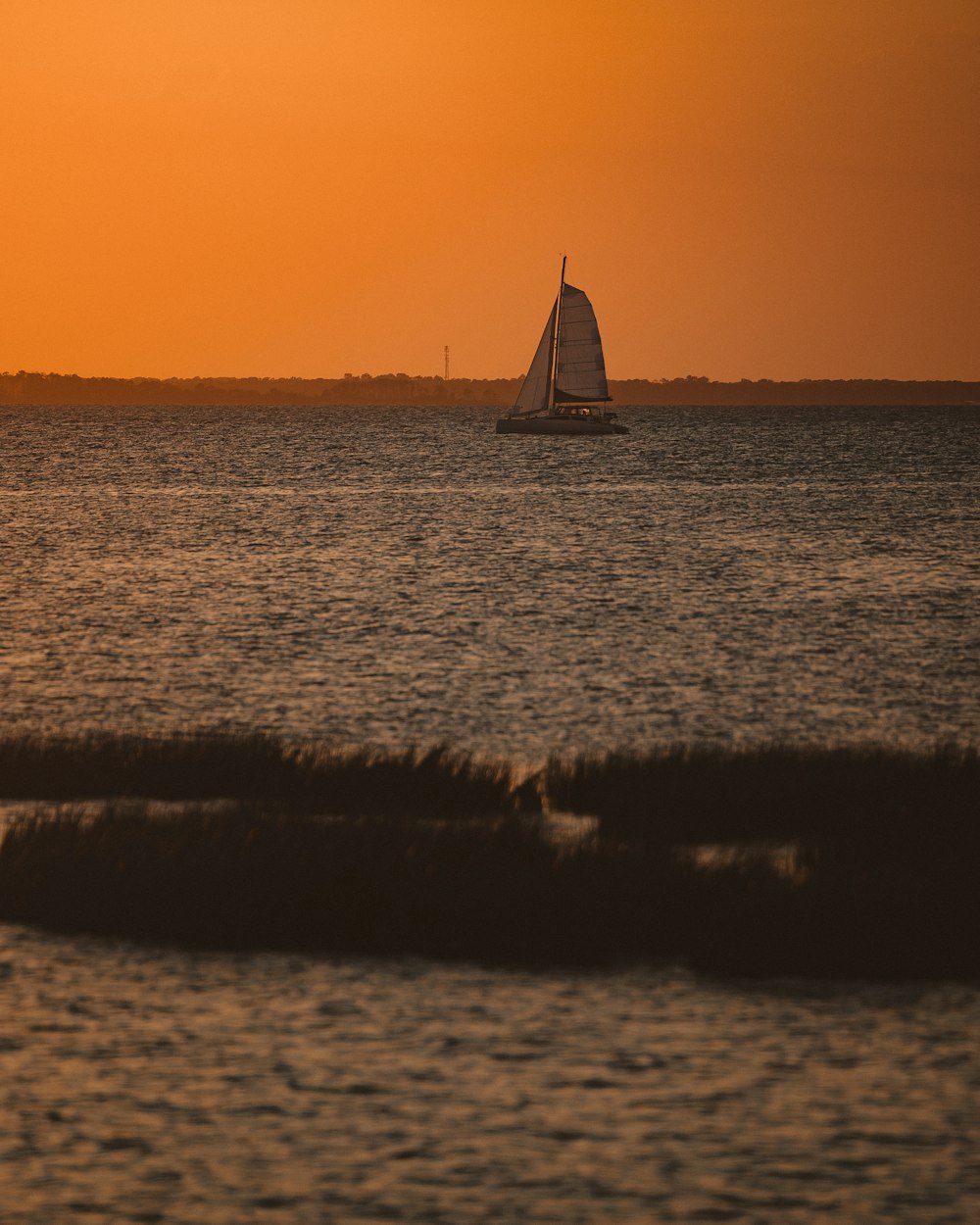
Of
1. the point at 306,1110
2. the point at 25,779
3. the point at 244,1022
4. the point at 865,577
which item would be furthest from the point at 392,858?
the point at 865,577

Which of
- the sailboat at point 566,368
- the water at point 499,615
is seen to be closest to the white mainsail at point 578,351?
the sailboat at point 566,368

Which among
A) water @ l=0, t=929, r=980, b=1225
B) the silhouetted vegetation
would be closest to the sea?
water @ l=0, t=929, r=980, b=1225

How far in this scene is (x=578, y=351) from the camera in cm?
13425

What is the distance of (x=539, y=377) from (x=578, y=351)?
22.9ft

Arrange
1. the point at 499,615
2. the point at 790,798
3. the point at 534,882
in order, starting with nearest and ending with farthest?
the point at 534,882 < the point at 790,798 < the point at 499,615

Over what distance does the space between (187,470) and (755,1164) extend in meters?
134

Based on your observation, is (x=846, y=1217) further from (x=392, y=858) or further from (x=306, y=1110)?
(x=392, y=858)

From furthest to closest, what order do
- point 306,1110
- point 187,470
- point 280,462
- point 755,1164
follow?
point 280,462
point 187,470
point 306,1110
point 755,1164

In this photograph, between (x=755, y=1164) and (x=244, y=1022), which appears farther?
(x=244, y=1022)

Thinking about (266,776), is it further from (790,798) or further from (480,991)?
(480,991)

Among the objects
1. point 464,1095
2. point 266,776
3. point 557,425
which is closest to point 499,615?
point 266,776

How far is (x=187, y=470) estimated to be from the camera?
140250 millimetres

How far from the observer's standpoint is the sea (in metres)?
10.2

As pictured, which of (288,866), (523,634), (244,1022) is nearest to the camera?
(244,1022)
